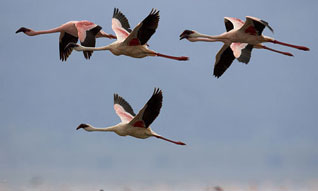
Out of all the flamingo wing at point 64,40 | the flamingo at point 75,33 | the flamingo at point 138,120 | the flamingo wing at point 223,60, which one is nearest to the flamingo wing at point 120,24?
the flamingo at point 75,33

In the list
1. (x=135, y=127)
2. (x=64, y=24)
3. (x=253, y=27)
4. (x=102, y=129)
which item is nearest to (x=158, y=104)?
(x=135, y=127)

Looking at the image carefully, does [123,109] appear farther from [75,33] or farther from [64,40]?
[64,40]

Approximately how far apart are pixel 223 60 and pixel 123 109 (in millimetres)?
4767

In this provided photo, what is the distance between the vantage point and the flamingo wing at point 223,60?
99.9ft

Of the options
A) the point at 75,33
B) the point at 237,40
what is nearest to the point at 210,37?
the point at 237,40

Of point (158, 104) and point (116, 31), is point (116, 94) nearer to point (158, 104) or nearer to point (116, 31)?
point (116, 31)

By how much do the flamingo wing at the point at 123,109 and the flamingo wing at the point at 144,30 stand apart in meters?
3.59

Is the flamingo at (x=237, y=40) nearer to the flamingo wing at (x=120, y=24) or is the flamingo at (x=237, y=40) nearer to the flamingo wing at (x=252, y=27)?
the flamingo wing at (x=252, y=27)

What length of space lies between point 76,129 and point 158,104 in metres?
4.49

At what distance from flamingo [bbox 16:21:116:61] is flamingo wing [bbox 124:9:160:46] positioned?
3.17 meters

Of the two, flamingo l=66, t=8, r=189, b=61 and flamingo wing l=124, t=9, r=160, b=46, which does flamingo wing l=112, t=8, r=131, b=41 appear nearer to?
flamingo l=66, t=8, r=189, b=61

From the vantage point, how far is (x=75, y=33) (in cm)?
3300

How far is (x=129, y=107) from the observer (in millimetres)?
30406

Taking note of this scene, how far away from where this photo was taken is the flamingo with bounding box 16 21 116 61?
97.8 ft
